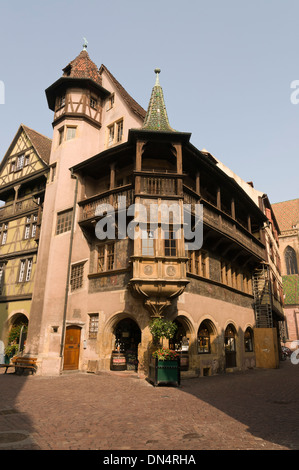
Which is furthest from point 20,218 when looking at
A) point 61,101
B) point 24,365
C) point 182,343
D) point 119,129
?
point 182,343

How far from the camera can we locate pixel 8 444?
219 inches

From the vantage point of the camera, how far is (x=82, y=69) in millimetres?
22859

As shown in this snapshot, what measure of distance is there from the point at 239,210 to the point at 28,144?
17386mm

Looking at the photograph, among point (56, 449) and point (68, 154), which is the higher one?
point (68, 154)

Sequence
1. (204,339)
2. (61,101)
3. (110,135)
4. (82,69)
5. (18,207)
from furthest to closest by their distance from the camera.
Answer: (18,207), (82,69), (61,101), (110,135), (204,339)

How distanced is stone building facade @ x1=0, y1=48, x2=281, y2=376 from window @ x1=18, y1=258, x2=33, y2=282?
4154mm

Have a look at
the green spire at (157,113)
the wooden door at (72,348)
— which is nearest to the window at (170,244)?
the green spire at (157,113)

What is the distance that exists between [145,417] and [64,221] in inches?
538

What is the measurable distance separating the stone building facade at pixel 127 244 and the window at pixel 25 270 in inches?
164

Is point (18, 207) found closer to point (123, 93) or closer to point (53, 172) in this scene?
point (53, 172)

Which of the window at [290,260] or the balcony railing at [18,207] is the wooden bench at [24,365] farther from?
the window at [290,260]

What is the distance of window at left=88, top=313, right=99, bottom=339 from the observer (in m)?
17.4
